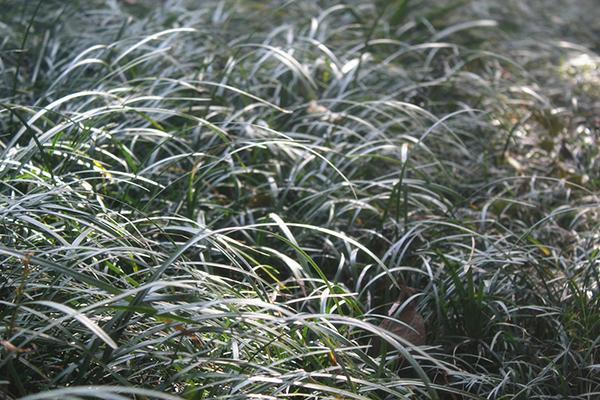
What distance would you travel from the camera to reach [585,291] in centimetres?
202

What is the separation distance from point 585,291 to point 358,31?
6.95ft

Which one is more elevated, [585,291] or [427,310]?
[585,291]

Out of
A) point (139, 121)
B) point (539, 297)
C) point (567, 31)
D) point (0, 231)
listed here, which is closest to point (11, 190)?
point (0, 231)

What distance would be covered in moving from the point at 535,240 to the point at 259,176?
2.81 ft

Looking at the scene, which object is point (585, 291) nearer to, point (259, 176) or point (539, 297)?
point (539, 297)

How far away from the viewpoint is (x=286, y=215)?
7.75 ft

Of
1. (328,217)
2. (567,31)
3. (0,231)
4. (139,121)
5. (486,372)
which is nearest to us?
(0,231)

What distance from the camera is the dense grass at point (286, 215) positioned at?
1536mm

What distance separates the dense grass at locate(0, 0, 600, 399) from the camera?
1.54 m

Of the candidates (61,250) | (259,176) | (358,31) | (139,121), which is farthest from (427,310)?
(358,31)

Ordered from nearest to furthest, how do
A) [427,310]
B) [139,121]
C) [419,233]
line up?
[427,310]
[419,233]
[139,121]

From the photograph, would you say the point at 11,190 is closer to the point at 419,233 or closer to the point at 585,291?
the point at 419,233

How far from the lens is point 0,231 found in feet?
5.79

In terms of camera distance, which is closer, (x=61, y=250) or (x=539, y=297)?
(x=61, y=250)
